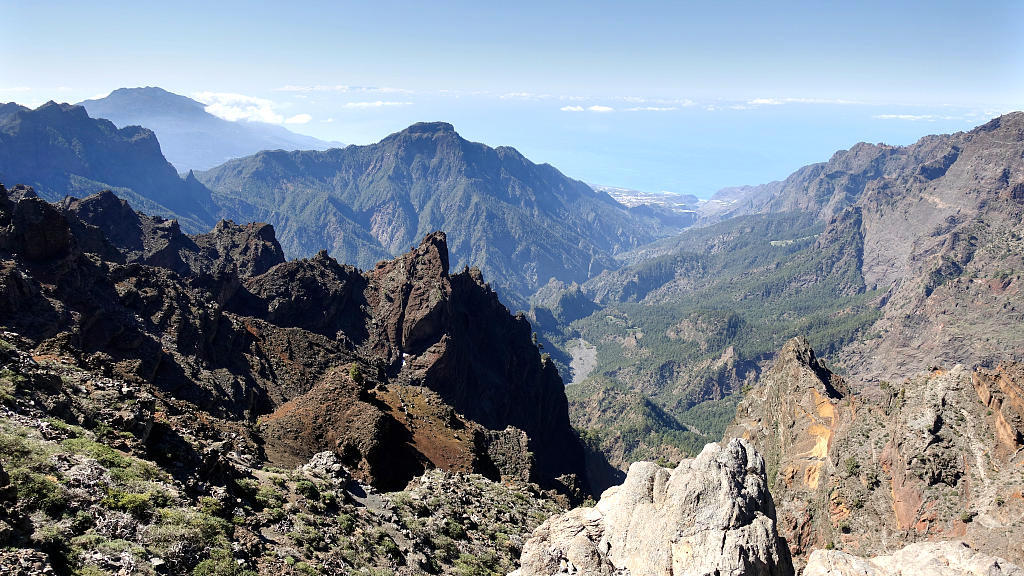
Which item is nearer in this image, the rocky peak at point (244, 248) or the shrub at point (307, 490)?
the shrub at point (307, 490)

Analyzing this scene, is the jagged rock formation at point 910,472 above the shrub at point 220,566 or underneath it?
underneath

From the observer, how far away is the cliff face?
4244 cm

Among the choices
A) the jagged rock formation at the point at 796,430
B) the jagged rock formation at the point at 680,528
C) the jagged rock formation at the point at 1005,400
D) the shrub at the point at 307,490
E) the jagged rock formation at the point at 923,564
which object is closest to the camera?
the jagged rock formation at the point at 923,564

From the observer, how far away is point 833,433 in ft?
189

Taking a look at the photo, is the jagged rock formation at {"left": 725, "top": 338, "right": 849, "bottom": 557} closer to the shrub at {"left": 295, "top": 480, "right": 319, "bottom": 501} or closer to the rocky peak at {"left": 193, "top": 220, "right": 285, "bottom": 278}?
the shrub at {"left": 295, "top": 480, "right": 319, "bottom": 501}

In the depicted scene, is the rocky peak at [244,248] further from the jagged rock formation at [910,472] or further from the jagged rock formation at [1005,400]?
the jagged rock formation at [1005,400]

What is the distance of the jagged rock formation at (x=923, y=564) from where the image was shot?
19.8 meters

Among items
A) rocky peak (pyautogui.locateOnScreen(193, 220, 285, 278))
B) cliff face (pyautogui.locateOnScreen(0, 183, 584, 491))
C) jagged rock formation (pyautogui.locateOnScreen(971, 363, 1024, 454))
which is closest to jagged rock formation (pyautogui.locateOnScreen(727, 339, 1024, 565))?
jagged rock formation (pyautogui.locateOnScreen(971, 363, 1024, 454))

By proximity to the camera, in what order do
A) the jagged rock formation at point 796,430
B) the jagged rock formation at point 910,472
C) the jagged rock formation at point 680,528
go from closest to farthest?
the jagged rock formation at point 680,528 → the jagged rock formation at point 910,472 → the jagged rock formation at point 796,430

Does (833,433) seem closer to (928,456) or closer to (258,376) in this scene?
(928,456)

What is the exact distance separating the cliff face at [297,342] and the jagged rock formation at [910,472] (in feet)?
93.4

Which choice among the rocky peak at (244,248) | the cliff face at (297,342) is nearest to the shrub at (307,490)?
the cliff face at (297,342)

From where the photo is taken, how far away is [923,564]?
20.7m

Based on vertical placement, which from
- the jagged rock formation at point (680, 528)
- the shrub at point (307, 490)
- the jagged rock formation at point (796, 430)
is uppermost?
the jagged rock formation at point (680, 528)
